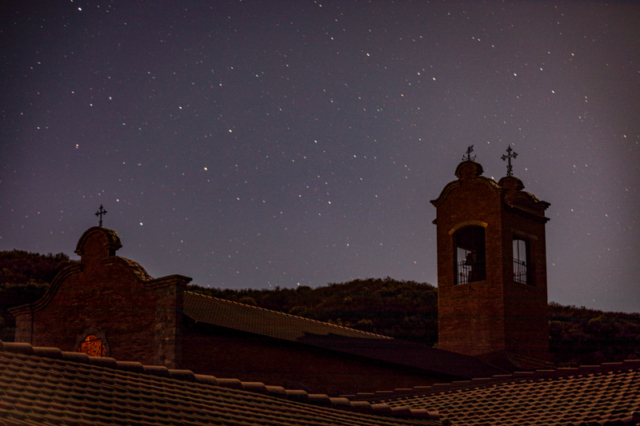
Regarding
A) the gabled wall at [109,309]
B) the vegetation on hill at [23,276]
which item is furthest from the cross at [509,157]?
the vegetation on hill at [23,276]

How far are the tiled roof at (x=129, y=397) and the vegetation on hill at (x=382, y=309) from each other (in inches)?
916

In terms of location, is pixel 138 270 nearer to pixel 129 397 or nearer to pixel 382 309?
pixel 129 397

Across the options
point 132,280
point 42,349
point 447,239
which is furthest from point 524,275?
point 42,349

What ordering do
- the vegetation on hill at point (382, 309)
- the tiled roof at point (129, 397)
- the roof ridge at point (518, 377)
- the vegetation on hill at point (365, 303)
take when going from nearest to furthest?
the tiled roof at point (129, 397) < the roof ridge at point (518, 377) < the vegetation on hill at point (382, 309) < the vegetation on hill at point (365, 303)

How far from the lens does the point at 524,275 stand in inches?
938

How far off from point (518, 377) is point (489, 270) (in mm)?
7976

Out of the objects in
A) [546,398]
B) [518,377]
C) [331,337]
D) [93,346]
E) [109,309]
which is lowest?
[546,398]

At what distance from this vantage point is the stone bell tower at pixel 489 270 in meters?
22.7

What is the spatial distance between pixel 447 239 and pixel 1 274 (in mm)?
38136

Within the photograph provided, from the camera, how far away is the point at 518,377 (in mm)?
15391

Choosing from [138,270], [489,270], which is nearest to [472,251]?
[489,270]

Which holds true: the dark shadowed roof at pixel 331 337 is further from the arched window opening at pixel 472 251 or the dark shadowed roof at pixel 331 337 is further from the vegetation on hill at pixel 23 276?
the vegetation on hill at pixel 23 276

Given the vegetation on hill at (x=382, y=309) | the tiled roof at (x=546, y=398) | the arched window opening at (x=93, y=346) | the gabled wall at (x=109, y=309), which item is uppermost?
the vegetation on hill at (x=382, y=309)

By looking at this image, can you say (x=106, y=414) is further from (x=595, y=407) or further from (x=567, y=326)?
(x=567, y=326)
